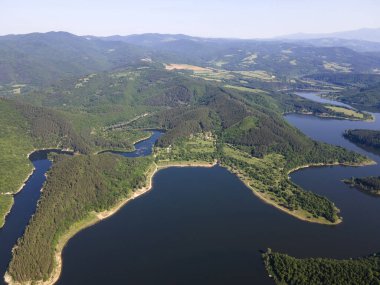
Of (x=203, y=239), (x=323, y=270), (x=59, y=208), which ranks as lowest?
(x=203, y=239)

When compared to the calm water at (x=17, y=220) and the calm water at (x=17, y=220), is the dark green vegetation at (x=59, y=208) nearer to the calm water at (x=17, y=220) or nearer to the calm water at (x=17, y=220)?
the calm water at (x=17, y=220)

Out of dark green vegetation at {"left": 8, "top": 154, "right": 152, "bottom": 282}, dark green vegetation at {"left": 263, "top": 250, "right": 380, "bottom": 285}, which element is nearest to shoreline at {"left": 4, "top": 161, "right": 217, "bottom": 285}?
dark green vegetation at {"left": 8, "top": 154, "right": 152, "bottom": 282}

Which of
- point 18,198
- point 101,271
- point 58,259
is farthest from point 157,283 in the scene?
point 18,198

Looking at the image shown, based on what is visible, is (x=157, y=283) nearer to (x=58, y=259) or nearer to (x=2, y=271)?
(x=58, y=259)

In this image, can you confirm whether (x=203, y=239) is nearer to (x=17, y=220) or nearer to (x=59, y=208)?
(x=59, y=208)

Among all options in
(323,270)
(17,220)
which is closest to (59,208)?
(17,220)

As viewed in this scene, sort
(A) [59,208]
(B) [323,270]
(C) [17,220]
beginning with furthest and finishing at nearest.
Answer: (C) [17,220]
(A) [59,208]
(B) [323,270]

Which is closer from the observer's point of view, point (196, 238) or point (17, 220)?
point (196, 238)
